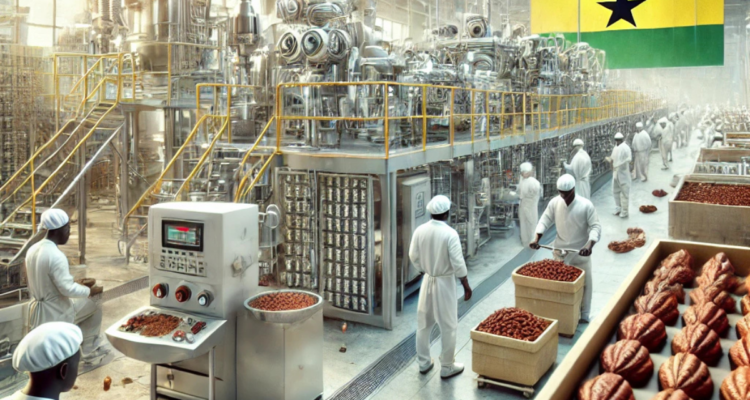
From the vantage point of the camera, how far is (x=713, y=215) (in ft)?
19.1

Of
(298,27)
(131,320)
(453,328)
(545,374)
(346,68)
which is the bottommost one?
(545,374)

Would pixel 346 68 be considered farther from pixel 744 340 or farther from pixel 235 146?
pixel 744 340

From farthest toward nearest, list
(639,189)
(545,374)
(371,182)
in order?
(639,189) → (371,182) → (545,374)

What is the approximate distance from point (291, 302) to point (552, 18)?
32.3ft

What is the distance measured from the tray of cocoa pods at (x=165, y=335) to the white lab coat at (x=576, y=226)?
4.43m

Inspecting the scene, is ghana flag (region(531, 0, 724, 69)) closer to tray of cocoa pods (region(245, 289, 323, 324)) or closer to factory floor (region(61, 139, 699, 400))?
factory floor (region(61, 139, 699, 400))

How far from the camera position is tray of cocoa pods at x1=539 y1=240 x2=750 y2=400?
211 cm

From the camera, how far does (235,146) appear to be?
348 inches

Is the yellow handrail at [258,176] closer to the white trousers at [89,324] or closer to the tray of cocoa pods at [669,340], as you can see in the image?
the white trousers at [89,324]

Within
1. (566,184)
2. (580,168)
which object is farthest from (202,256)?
(580,168)

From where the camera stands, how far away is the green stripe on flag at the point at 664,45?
12289 mm

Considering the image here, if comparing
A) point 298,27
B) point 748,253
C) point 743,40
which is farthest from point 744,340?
point 743,40

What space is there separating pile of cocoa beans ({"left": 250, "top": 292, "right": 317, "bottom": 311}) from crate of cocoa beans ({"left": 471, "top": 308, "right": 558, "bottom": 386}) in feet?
5.61

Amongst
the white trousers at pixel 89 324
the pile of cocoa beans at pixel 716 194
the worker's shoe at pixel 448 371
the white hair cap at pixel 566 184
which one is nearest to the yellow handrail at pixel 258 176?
the white trousers at pixel 89 324
